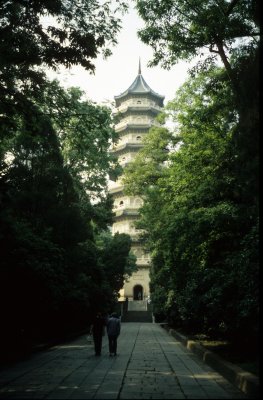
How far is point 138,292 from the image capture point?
50.5 metres

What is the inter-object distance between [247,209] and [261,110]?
16.7 feet

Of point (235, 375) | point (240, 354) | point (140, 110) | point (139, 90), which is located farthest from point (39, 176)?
point (139, 90)

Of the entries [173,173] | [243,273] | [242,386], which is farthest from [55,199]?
[242,386]

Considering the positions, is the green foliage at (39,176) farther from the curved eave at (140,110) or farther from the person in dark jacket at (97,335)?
the curved eave at (140,110)

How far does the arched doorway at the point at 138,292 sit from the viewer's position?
50031 mm

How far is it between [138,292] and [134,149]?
16569 mm

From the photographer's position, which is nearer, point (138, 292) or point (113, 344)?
point (113, 344)

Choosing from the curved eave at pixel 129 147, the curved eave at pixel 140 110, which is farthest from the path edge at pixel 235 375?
the curved eave at pixel 140 110

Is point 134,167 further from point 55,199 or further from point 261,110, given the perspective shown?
point 261,110

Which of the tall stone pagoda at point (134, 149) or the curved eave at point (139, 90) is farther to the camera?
the curved eave at point (139, 90)

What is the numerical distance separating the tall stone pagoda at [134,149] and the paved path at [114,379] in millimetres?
35822

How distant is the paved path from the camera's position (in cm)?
673

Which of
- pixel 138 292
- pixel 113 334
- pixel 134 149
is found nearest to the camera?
pixel 113 334

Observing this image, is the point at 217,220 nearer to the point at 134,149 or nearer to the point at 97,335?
the point at 97,335
